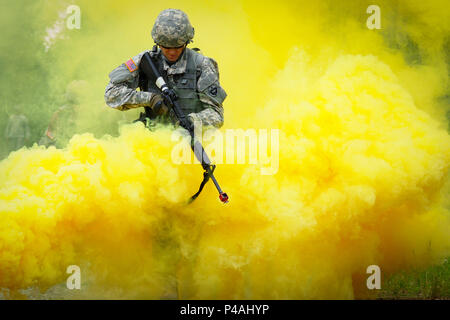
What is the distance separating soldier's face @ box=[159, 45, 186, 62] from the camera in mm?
6188

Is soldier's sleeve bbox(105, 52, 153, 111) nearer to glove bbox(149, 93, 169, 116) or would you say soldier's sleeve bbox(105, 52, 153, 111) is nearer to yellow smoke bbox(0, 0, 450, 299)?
glove bbox(149, 93, 169, 116)

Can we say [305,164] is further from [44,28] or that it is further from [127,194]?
[44,28]

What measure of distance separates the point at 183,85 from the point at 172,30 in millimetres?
584

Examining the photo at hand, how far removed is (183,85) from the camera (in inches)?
249

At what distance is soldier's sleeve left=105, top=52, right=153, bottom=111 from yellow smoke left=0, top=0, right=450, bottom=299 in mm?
246

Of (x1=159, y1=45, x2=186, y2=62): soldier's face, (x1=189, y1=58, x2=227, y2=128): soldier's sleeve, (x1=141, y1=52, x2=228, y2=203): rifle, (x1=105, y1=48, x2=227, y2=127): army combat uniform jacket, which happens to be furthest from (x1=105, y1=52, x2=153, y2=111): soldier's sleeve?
(x1=189, y1=58, x2=227, y2=128): soldier's sleeve

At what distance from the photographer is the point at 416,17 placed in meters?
8.43

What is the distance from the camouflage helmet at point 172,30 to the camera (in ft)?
19.7

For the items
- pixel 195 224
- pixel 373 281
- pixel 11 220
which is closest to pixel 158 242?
pixel 195 224

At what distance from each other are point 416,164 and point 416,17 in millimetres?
2745

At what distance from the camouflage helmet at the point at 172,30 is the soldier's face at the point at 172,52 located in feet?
0.21

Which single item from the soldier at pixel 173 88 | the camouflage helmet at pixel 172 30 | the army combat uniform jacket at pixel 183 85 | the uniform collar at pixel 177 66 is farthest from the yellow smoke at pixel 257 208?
the camouflage helmet at pixel 172 30

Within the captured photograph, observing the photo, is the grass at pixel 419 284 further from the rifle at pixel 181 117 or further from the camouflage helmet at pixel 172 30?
the camouflage helmet at pixel 172 30

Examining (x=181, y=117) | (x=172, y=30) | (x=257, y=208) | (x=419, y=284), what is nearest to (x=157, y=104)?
(x=181, y=117)
